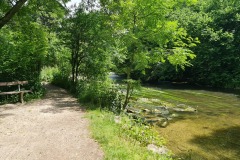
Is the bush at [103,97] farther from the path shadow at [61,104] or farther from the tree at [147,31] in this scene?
the tree at [147,31]

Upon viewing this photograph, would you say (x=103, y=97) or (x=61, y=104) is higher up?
(x=103, y=97)

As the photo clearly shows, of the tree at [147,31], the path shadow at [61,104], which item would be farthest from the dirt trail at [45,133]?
the tree at [147,31]

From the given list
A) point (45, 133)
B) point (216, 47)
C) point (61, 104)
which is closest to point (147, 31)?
point (61, 104)

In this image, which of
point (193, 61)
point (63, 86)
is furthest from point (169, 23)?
point (193, 61)

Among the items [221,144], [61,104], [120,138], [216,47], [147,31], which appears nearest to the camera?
[120,138]

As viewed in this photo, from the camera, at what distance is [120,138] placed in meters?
8.10

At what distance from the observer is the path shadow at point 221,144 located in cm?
881

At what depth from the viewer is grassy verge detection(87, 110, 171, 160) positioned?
666 cm

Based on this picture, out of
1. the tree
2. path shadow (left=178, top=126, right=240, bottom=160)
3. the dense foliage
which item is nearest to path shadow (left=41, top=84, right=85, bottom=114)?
the tree

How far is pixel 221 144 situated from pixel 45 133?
6919 mm

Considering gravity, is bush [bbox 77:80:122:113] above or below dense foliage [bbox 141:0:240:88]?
below

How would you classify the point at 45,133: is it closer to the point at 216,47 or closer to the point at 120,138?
the point at 120,138

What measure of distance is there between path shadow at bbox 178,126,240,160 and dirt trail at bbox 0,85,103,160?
375 centimetres

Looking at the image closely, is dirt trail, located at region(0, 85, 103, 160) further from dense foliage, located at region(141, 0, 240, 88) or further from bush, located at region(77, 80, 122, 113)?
dense foliage, located at region(141, 0, 240, 88)
